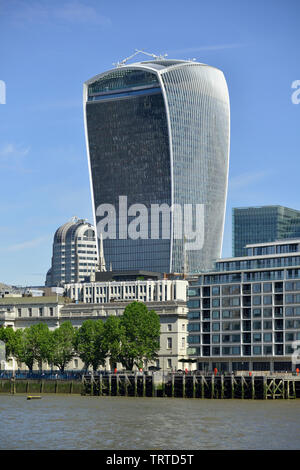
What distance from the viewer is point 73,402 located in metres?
144

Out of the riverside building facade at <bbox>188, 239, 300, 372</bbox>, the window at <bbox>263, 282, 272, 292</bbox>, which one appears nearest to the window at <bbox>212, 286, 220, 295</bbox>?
the riverside building facade at <bbox>188, 239, 300, 372</bbox>

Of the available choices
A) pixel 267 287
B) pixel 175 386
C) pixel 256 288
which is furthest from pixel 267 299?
pixel 175 386

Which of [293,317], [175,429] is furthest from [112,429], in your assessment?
[293,317]

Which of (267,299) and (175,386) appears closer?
(175,386)

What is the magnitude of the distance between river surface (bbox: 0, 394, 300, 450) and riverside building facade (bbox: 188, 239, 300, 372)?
123 feet

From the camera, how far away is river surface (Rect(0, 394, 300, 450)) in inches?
3442

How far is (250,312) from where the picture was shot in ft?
610

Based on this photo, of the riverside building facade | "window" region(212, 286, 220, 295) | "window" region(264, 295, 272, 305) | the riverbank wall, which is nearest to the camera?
the riverbank wall

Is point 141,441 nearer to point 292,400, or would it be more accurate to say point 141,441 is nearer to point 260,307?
point 292,400

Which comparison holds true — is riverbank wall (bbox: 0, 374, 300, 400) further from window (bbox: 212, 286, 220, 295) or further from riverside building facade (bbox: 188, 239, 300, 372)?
window (bbox: 212, 286, 220, 295)

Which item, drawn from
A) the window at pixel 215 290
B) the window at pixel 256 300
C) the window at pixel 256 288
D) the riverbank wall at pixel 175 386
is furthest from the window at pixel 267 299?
the riverbank wall at pixel 175 386

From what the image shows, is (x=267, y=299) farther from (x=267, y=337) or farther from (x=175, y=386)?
(x=175, y=386)

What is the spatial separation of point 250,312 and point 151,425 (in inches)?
3359
